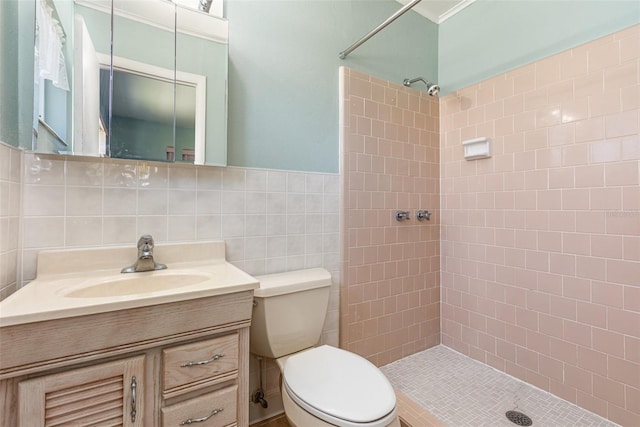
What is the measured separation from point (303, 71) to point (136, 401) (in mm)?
1652

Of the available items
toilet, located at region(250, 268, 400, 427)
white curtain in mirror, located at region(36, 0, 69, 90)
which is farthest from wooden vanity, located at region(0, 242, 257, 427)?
white curtain in mirror, located at region(36, 0, 69, 90)

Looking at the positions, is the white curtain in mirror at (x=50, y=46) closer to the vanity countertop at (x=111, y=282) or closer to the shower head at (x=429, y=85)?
the vanity countertop at (x=111, y=282)

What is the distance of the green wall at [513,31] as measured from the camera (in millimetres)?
1494

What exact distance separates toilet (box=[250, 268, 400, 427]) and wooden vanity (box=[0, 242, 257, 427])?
0.23 m

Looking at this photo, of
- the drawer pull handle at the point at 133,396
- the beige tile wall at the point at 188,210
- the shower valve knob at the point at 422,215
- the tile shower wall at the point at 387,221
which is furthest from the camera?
the shower valve knob at the point at 422,215

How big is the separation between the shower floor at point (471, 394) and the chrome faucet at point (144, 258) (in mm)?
1550

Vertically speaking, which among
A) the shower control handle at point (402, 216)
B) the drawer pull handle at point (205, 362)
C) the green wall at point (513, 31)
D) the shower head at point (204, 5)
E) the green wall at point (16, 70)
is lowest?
the drawer pull handle at point (205, 362)

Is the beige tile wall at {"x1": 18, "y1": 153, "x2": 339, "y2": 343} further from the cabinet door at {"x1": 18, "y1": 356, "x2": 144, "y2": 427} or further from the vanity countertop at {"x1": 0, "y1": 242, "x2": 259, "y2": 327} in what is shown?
the cabinet door at {"x1": 18, "y1": 356, "x2": 144, "y2": 427}

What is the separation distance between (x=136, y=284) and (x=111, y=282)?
81 mm

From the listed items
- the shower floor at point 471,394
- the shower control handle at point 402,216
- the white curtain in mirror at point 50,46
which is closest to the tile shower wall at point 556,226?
the shower floor at point 471,394

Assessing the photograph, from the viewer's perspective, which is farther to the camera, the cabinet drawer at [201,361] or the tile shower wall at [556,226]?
the tile shower wall at [556,226]

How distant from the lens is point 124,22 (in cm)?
118

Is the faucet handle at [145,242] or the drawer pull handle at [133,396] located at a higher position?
the faucet handle at [145,242]

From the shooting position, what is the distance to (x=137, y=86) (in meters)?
1.22
